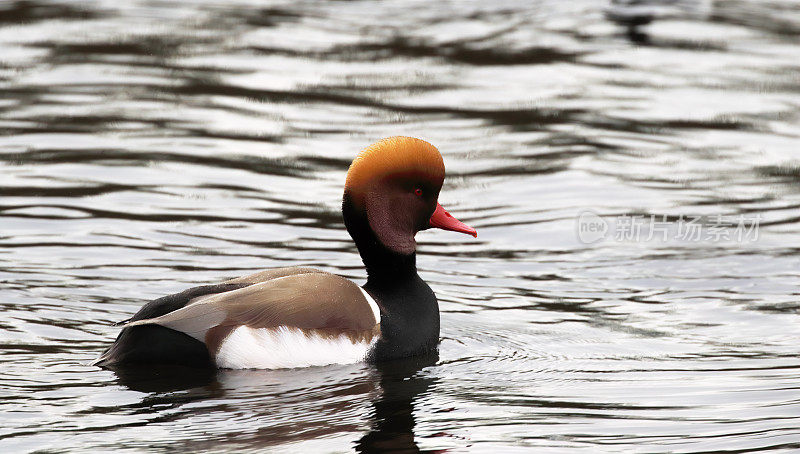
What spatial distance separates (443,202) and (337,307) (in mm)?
4409

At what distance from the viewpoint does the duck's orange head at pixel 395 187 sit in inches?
287

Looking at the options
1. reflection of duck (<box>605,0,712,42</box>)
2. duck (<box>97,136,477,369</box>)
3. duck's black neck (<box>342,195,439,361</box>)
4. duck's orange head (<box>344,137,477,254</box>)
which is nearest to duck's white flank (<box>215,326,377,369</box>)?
duck (<box>97,136,477,369</box>)

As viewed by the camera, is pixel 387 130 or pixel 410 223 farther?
pixel 387 130

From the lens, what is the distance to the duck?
683cm

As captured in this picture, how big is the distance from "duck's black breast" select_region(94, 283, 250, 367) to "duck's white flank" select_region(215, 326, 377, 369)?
0.13 meters

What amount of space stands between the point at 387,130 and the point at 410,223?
18.8 ft

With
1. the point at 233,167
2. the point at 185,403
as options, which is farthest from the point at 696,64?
the point at 185,403

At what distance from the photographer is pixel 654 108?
46.6 feet

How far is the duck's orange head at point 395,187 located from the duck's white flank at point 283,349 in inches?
26.7

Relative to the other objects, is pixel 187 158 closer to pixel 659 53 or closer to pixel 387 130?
pixel 387 130

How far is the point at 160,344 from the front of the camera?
679cm
